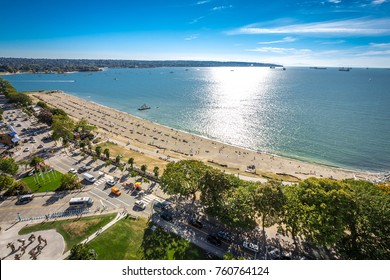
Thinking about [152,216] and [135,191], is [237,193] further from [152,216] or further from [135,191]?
[135,191]

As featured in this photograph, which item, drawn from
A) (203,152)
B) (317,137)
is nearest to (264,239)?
(203,152)

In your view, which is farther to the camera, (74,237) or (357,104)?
(357,104)

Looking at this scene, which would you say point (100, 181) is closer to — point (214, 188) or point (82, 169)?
point (82, 169)

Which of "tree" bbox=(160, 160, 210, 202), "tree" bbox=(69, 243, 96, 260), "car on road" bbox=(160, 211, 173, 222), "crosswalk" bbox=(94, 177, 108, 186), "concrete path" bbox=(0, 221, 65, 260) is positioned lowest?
"crosswalk" bbox=(94, 177, 108, 186)

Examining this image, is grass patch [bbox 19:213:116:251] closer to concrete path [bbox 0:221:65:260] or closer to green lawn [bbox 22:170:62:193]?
concrete path [bbox 0:221:65:260]

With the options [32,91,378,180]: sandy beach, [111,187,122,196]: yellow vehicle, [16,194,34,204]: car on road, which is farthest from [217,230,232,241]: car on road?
[16,194,34,204]: car on road
